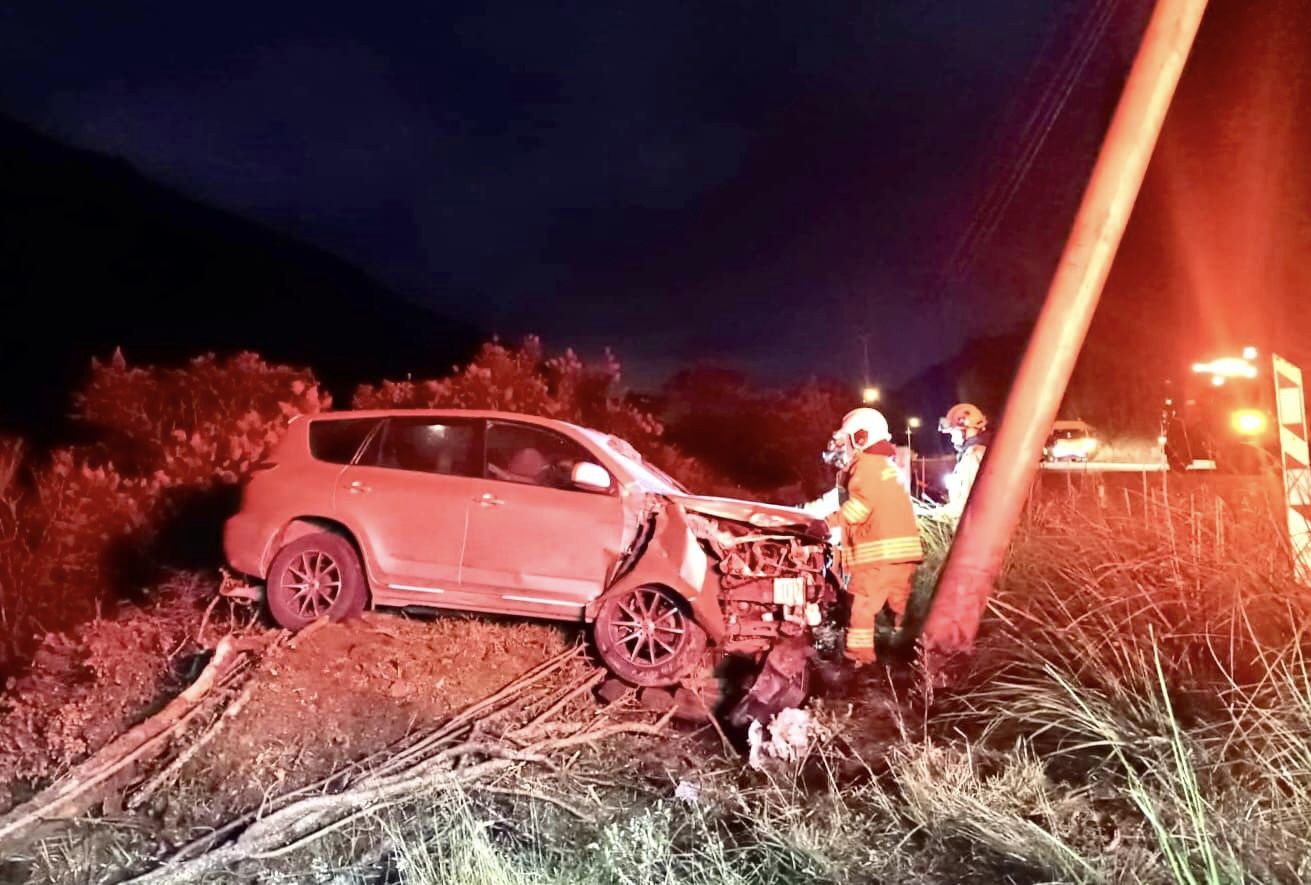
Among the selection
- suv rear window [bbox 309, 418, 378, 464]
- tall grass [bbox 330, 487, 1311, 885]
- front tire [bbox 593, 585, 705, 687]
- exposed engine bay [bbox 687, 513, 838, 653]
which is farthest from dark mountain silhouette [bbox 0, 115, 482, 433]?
tall grass [bbox 330, 487, 1311, 885]

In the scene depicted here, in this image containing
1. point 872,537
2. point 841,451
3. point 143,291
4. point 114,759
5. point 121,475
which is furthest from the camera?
point 143,291

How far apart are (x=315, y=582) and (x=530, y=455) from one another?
1737 mm

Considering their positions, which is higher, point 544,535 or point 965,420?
point 965,420

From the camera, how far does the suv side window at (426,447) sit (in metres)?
7.64

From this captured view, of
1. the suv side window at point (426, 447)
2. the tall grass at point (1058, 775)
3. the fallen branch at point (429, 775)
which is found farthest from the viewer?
the suv side window at point (426, 447)

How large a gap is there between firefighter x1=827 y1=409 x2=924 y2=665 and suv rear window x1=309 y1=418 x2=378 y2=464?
3419mm

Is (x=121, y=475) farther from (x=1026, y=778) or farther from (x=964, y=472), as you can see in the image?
(x=1026, y=778)

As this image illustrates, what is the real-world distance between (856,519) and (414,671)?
2901mm

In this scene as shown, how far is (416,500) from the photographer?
749 cm

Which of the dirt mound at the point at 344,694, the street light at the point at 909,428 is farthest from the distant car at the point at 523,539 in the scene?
the street light at the point at 909,428

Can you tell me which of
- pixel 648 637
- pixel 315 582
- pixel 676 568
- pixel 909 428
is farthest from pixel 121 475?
pixel 909 428

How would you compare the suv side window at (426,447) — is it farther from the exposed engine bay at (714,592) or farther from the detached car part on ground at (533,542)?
the exposed engine bay at (714,592)

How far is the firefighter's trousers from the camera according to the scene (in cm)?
671

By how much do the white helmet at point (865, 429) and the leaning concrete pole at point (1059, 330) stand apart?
0.75 m
